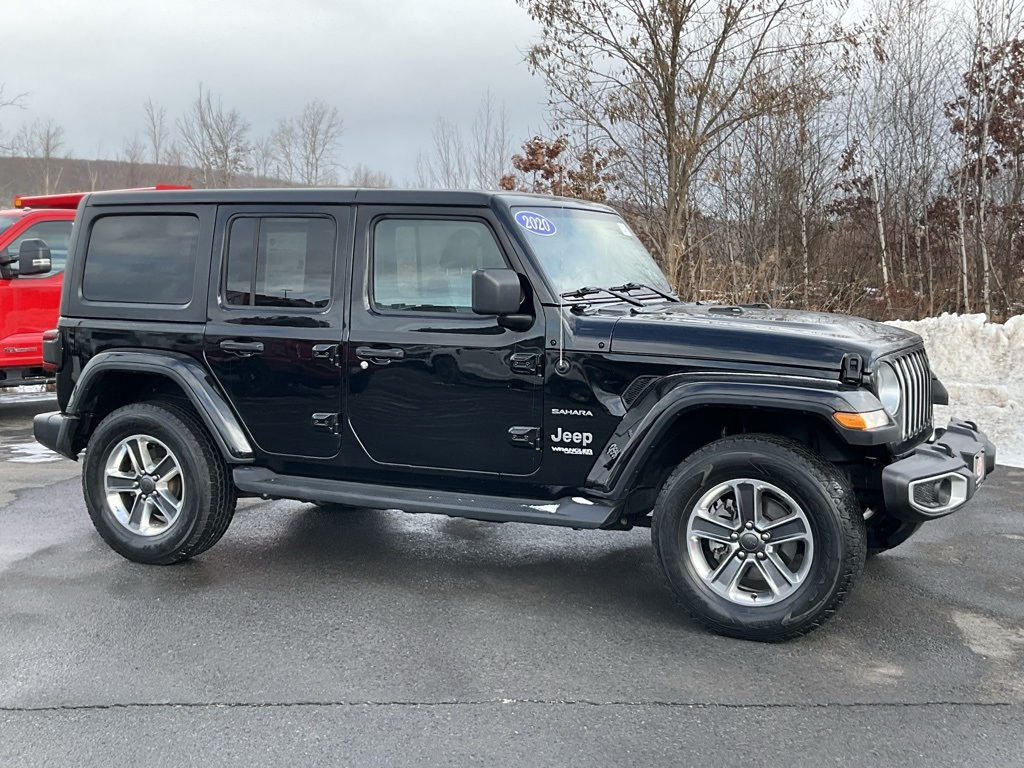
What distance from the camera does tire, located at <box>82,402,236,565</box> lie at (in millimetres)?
5156

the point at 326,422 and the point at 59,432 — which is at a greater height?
the point at 326,422

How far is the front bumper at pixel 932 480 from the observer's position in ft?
13.1

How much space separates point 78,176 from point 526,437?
80.6m

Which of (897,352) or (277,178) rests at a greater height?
(277,178)

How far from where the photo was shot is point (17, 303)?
10500 millimetres

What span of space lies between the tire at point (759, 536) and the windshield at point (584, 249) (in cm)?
112

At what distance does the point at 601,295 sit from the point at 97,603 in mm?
2849

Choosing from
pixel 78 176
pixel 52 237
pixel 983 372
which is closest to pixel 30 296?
pixel 52 237

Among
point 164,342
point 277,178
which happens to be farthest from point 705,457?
point 277,178

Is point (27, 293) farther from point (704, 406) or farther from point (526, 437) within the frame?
point (704, 406)

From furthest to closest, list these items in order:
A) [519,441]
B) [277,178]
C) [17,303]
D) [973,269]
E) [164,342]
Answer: [277,178], [973,269], [17,303], [164,342], [519,441]

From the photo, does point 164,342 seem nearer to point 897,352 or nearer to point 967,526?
point 897,352

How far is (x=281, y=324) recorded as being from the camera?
5.02 m

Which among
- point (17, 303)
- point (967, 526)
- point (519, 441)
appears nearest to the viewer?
point (519, 441)
